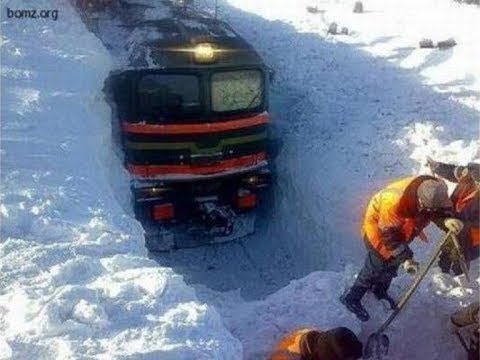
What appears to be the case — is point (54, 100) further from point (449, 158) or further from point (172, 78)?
point (449, 158)

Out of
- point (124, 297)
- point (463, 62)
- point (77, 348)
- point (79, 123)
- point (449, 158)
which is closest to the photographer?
point (77, 348)

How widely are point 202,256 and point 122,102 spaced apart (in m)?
2.25

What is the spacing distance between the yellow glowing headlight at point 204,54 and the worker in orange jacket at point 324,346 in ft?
14.6

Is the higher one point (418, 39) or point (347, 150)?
point (418, 39)

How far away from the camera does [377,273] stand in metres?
5.58

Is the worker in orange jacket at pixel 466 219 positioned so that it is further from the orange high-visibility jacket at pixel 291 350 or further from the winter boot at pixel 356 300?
the orange high-visibility jacket at pixel 291 350

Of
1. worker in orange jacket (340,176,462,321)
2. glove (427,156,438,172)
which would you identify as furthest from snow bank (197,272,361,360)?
glove (427,156,438,172)

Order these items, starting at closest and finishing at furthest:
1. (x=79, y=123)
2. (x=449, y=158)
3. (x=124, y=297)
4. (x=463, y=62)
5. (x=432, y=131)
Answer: (x=124, y=297) < (x=79, y=123) < (x=449, y=158) < (x=432, y=131) < (x=463, y=62)

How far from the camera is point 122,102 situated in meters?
7.84

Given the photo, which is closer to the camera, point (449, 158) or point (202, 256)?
point (449, 158)

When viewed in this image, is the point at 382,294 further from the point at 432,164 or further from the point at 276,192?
the point at 276,192

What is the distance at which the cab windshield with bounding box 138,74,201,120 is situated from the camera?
25.6 feet

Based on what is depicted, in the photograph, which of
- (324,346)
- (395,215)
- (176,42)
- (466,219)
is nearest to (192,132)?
(176,42)

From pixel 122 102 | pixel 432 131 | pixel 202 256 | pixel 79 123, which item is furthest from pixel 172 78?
pixel 432 131
